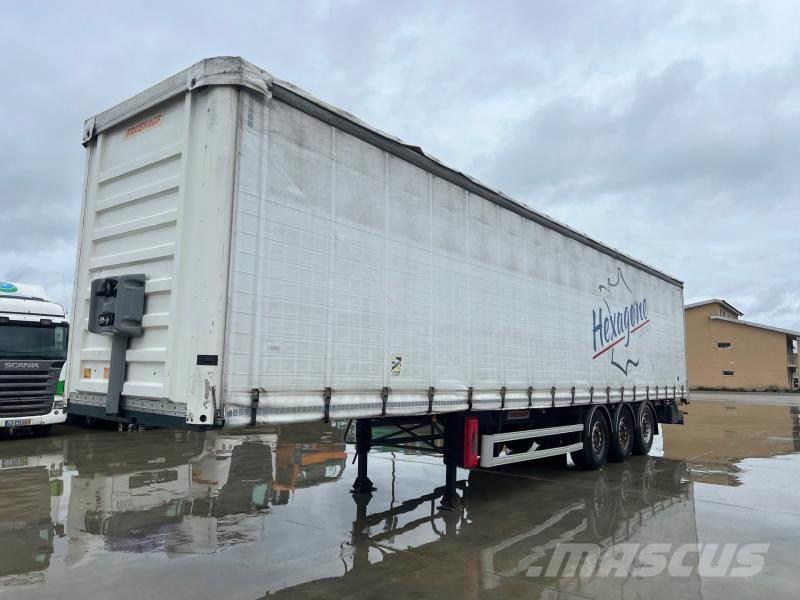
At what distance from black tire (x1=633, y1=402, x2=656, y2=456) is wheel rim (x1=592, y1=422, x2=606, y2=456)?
5.83 feet

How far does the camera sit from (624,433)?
1128cm

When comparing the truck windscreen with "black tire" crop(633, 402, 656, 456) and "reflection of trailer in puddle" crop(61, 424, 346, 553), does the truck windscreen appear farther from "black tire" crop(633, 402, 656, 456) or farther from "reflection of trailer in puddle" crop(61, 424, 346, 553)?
"black tire" crop(633, 402, 656, 456)

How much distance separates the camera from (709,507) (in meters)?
7.55

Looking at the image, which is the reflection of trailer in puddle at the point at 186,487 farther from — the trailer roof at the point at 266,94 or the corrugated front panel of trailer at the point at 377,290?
the trailer roof at the point at 266,94

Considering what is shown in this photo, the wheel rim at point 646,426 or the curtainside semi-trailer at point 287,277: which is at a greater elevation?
the curtainside semi-trailer at point 287,277

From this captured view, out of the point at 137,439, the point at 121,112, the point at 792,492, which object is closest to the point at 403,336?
the point at 121,112

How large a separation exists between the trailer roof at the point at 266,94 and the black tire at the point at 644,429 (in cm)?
680

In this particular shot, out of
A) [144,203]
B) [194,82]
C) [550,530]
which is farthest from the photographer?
[550,530]

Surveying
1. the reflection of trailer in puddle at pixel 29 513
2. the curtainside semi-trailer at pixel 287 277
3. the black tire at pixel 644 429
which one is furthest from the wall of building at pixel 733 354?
the reflection of trailer in puddle at pixel 29 513

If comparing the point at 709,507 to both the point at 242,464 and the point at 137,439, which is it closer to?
the point at 242,464

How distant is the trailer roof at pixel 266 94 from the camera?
4.57m

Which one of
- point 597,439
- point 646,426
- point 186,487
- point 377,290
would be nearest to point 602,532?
point 377,290

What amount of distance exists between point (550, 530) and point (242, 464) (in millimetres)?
6407

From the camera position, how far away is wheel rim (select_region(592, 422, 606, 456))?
1011 cm
